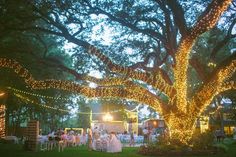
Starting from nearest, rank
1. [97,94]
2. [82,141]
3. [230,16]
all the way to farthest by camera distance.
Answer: [230,16], [97,94], [82,141]

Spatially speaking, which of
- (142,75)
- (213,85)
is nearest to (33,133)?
(142,75)

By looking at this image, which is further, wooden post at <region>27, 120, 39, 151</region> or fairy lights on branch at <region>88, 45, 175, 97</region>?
wooden post at <region>27, 120, 39, 151</region>

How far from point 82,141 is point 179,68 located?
41.8 feet

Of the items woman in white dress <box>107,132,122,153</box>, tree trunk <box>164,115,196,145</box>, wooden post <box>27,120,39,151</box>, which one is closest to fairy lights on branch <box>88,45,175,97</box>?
tree trunk <box>164,115,196,145</box>

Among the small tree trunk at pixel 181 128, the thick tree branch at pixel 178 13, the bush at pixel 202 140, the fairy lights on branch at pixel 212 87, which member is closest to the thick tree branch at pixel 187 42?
the thick tree branch at pixel 178 13

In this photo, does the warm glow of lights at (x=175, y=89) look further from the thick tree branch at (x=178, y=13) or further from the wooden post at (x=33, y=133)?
the wooden post at (x=33, y=133)

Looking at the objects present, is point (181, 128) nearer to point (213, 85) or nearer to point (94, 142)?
point (213, 85)

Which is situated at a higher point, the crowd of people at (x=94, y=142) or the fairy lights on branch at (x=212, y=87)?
the fairy lights on branch at (x=212, y=87)

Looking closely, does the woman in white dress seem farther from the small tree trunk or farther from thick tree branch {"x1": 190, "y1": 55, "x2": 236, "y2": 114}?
thick tree branch {"x1": 190, "y1": 55, "x2": 236, "y2": 114}

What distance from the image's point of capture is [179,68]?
16172mm

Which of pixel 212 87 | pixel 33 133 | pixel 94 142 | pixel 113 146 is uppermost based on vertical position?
pixel 212 87

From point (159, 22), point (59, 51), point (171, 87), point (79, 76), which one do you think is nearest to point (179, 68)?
point (171, 87)

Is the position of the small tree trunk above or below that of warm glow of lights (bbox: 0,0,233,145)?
below

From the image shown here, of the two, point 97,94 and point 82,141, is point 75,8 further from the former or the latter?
point 82,141
